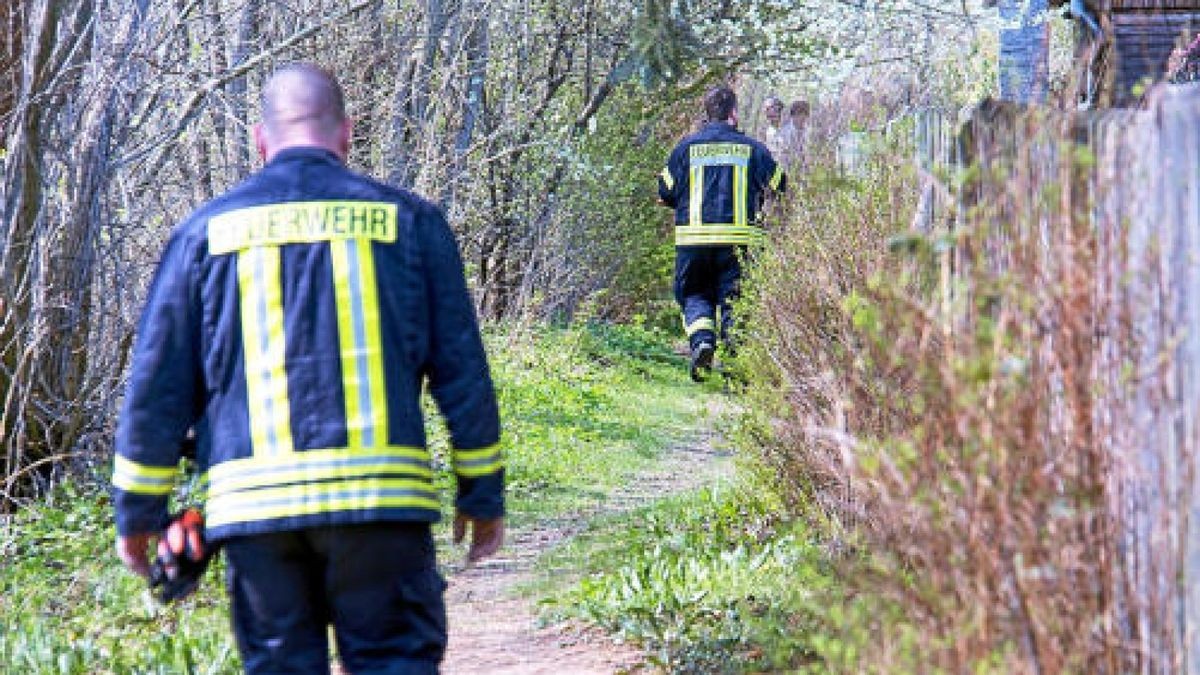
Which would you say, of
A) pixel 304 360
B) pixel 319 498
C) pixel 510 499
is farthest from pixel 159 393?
pixel 510 499

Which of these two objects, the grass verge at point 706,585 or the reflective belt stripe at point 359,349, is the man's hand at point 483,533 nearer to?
the reflective belt stripe at point 359,349

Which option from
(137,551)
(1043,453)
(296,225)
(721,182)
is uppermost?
(721,182)

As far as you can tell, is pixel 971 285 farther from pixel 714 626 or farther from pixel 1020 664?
pixel 714 626

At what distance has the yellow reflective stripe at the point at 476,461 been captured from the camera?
454 cm

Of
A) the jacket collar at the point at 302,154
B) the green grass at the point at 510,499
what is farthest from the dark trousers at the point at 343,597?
the green grass at the point at 510,499

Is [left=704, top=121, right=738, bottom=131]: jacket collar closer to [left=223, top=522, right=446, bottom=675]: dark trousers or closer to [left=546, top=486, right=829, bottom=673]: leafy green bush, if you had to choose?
[left=546, top=486, right=829, bottom=673]: leafy green bush

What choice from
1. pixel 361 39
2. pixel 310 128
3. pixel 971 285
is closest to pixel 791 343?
pixel 310 128

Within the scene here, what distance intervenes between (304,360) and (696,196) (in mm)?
9564

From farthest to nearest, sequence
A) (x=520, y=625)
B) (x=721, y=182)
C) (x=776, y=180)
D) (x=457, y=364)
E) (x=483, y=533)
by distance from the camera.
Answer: (x=721, y=182) → (x=776, y=180) → (x=520, y=625) → (x=483, y=533) → (x=457, y=364)

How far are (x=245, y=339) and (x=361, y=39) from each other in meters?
8.64

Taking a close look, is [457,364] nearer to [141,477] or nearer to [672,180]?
[141,477]

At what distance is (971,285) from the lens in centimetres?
374

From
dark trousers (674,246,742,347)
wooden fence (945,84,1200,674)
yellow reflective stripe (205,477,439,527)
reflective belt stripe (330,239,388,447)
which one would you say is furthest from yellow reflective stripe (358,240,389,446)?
dark trousers (674,246,742,347)

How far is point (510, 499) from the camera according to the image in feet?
34.2
